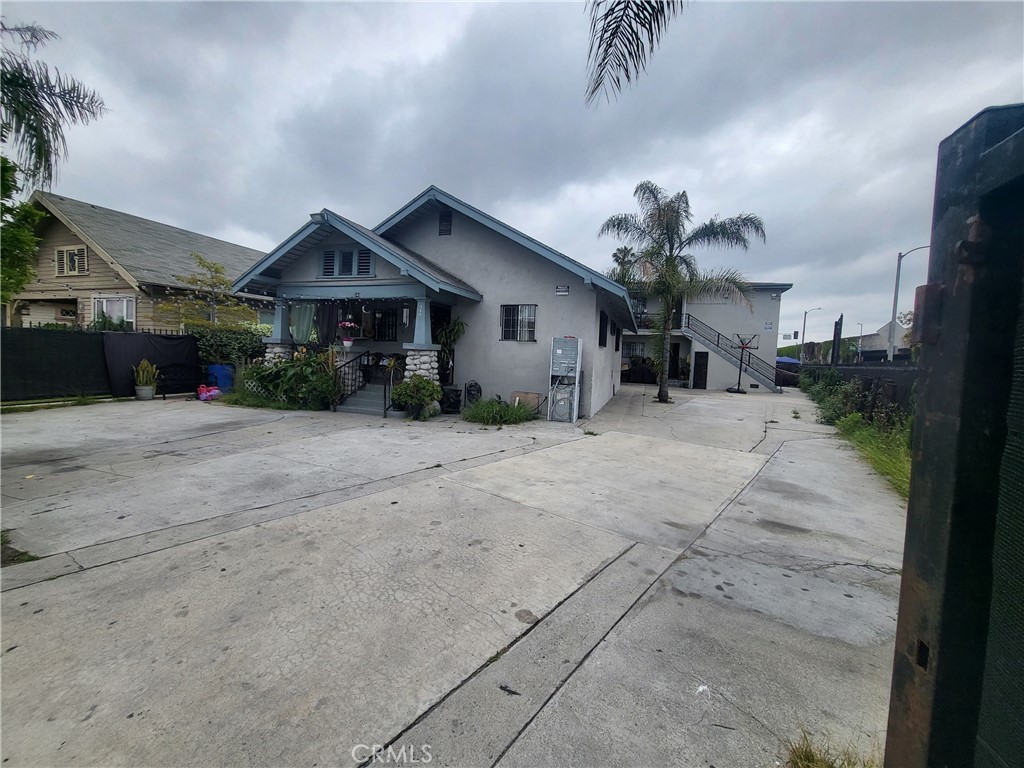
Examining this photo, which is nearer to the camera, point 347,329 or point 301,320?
point 301,320

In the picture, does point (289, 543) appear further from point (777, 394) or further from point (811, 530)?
point (777, 394)

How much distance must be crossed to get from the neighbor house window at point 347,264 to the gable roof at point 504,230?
54.6 inches

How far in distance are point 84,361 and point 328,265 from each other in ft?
22.2

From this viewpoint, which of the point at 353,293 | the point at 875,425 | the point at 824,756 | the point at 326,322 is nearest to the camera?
the point at 824,756

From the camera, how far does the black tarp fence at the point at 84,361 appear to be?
398 inches

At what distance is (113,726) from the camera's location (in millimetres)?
1844

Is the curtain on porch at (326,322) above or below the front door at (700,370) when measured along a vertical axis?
above

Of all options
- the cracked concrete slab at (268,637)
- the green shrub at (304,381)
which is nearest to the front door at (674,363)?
the green shrub at (304,381)

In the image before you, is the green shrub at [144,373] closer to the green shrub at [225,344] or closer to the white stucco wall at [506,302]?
the green shrub at [225,344]

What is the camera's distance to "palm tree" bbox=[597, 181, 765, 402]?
14516mm

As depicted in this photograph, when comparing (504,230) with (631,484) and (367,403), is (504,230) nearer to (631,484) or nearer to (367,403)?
(367,403)

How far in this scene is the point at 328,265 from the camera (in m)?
12.0

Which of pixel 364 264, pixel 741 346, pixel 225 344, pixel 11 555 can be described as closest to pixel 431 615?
pixel 11 555

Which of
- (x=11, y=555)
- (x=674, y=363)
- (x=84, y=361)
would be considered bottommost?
(x=11, y=555)
